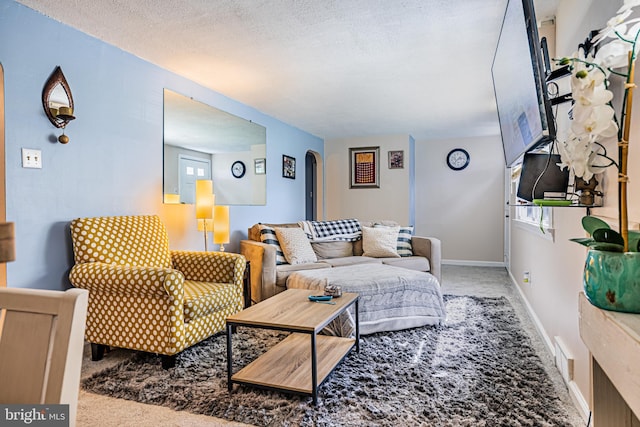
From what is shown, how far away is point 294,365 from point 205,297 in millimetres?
775

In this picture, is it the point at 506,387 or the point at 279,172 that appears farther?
the point at 279,172

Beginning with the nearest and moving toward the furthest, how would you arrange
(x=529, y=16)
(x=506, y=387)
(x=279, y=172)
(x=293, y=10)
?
(x=529, y=16) < (x=506, y=387) < (x=293, y=10) < (x=279, y=172)

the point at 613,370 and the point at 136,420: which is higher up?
the point at 613,370

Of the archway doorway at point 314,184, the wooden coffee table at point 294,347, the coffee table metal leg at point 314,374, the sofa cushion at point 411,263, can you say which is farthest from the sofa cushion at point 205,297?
the archway doorway at point 314,184

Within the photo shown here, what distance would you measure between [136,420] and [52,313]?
145cm

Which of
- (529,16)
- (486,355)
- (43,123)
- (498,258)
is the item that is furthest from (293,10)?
(498,258)

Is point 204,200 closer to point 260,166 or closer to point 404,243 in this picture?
point 260,166

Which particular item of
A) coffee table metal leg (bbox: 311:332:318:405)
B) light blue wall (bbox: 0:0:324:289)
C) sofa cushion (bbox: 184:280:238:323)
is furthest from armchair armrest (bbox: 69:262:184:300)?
coffee table metal leg (bbox: 311:332:318:405)

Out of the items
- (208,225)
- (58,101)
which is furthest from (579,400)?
(58,101)

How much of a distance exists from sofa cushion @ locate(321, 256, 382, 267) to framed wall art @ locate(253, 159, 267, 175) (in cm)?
133

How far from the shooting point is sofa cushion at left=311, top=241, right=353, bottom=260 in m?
4.66

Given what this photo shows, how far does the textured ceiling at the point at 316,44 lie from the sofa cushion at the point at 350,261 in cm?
177

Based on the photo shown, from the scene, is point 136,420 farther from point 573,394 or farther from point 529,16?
point 529,16

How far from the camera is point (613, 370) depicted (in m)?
0.76
